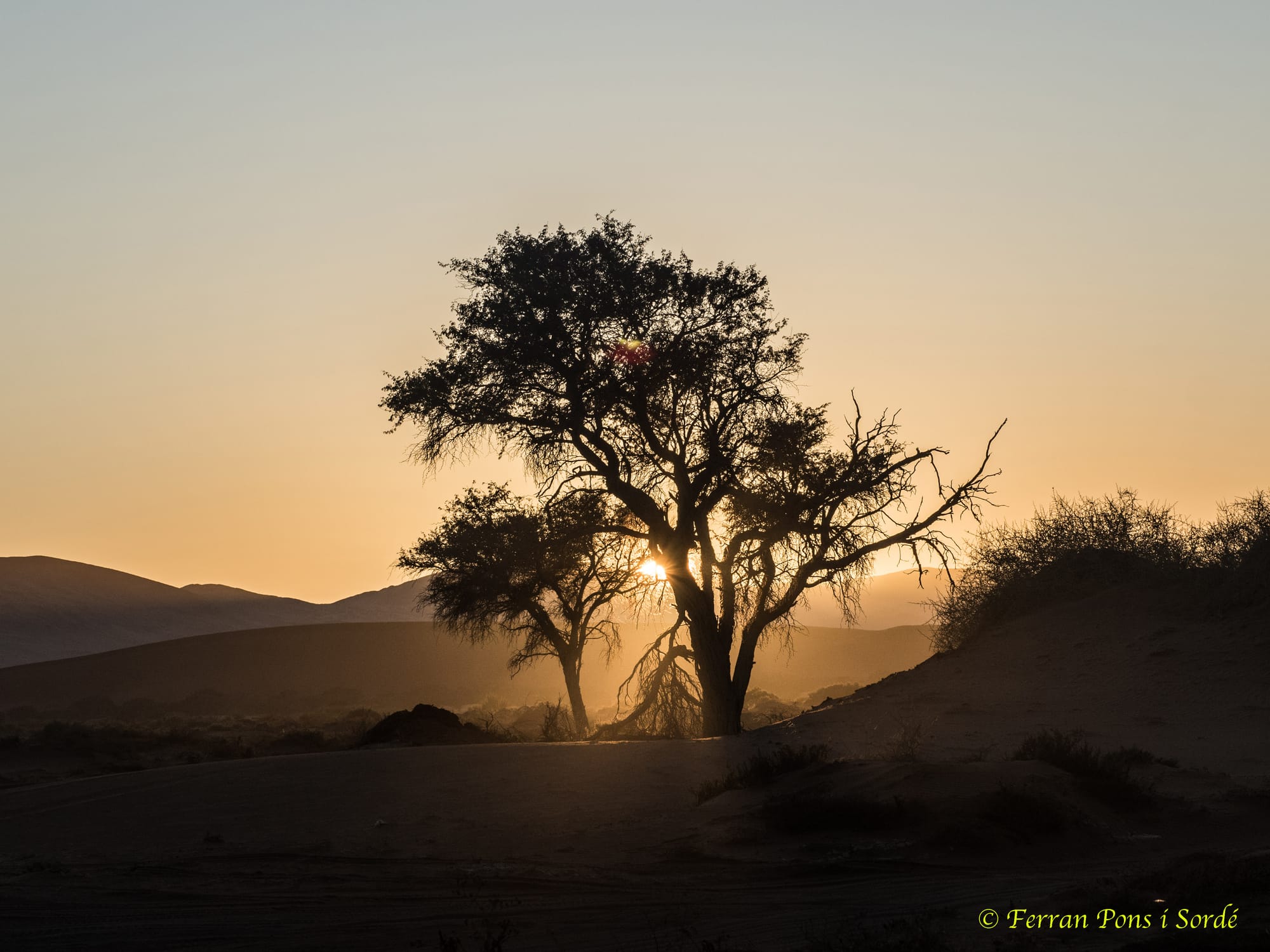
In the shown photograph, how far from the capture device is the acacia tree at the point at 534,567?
20516mm

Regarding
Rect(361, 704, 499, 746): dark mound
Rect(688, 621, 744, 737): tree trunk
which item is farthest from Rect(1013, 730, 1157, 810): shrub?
Rect(361, 704, 499, 746): dark mound

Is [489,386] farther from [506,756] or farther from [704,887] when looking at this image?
[704,887]

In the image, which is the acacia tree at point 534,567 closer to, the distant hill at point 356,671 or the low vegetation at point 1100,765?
the low vegetation at point 1100,765

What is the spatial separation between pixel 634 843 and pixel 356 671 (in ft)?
196

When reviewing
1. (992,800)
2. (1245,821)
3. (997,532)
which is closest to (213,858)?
(992,800)

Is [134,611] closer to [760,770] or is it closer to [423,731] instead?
[423,731]

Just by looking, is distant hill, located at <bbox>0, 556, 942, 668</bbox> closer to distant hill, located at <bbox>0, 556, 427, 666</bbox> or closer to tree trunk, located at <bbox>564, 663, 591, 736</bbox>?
distant hill, located at <bbox>0, 556, 427, 666</bbox>

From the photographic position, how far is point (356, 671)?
67.7 meters

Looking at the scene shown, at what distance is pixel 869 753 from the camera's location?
15.3 m

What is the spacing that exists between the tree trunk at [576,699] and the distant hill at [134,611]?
347ft

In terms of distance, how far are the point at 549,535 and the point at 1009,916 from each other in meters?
13.3

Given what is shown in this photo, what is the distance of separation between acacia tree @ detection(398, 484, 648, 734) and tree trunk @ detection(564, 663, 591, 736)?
4 centimetres

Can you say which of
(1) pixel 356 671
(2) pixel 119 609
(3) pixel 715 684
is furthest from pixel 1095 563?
(2) pixel 119 609

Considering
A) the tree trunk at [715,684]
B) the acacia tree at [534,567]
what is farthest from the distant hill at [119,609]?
the tree trunk at [715,684]
